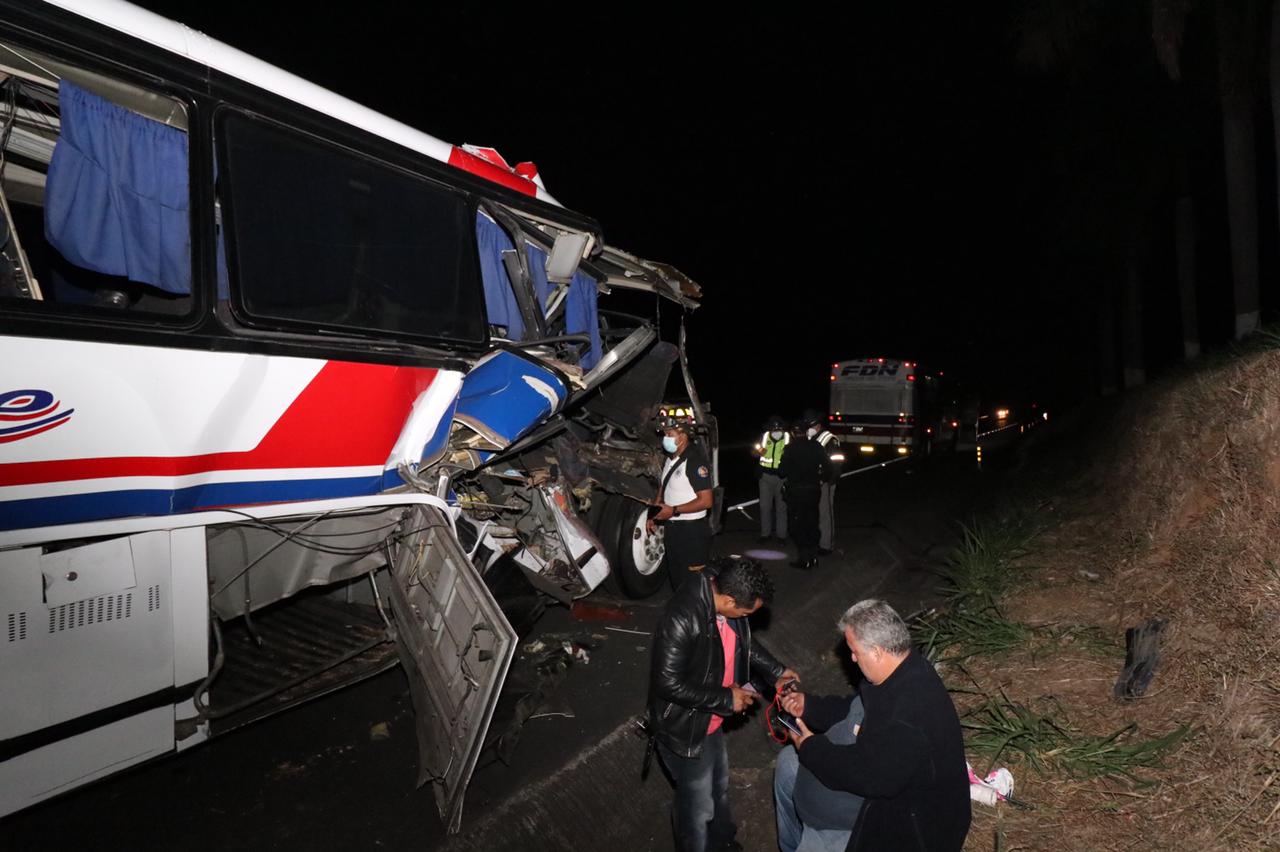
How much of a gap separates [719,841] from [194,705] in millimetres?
2513

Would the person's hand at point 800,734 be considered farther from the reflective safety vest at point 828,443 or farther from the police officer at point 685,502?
the reflective safety vest at point 828,443

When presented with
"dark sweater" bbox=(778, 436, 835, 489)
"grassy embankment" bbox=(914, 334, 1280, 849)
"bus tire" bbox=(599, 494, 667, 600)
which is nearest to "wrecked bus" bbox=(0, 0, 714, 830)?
"bus tire" bbox=(599, 494, 667, 600)

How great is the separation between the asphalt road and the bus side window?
6.87 ft

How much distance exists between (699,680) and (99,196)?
10.6 ft

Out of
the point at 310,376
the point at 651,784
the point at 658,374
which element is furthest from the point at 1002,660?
the point at 310,376

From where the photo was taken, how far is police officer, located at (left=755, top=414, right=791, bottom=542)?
9078 millimetres

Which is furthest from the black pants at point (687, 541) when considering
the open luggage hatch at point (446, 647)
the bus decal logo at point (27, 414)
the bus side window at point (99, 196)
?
the bus decal logo at point (27, 414)

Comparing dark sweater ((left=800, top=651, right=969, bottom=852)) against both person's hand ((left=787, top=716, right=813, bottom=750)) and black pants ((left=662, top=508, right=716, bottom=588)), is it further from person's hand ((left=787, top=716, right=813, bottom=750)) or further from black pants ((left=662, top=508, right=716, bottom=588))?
black pants ((left=662, top=508, right=716, bottom=588))

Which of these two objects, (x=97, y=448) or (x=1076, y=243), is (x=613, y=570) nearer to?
(x=97, y=448)

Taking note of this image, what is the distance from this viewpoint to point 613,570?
6.51 meters

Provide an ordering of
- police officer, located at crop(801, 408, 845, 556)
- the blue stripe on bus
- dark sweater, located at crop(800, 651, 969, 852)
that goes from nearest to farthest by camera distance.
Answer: dark sweater, located at crop(800, 651, 969, 852), the blue stripe on bus, police officer, located at crop(801, 408, 845, 556)

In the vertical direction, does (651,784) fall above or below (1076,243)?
below

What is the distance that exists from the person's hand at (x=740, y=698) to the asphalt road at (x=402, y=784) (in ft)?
3.98

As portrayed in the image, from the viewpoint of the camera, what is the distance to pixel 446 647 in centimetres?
353
